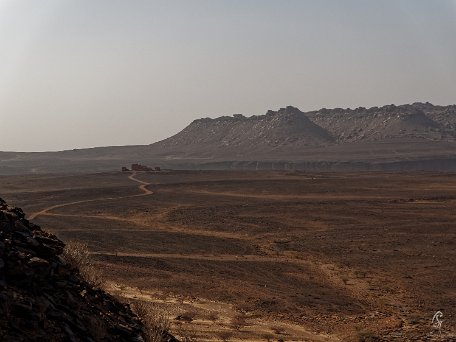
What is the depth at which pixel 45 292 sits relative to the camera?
7.65 m

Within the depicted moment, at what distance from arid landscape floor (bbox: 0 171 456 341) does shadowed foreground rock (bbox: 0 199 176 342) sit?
11.5 ft

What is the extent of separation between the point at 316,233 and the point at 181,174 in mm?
52050

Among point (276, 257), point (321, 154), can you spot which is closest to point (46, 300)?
point (276, 257)

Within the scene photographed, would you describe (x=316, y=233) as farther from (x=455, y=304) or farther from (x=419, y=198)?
(x=419, y=198)

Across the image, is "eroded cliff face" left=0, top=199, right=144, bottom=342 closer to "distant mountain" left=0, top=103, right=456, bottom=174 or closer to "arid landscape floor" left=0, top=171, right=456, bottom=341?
"arid landscape floor" left=0, top=171, right=456, bottom=341

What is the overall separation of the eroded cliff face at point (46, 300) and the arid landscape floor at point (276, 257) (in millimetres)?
3477

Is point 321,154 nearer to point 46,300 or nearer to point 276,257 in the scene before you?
point 276,257

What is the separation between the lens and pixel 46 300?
7.40m

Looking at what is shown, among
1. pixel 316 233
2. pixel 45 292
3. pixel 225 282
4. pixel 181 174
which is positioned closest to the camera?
pixel 45 292

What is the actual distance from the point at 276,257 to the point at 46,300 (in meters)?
19.1

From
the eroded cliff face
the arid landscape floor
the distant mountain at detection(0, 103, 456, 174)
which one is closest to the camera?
the eroded cliff face

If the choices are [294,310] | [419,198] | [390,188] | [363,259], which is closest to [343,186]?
[390,188]

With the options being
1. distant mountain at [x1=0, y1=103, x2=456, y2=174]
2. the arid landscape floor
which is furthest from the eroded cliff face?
distant mountain at [x1=0, y1=103, x2=456, y2=174]

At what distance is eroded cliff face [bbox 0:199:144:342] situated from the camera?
6691 mm
